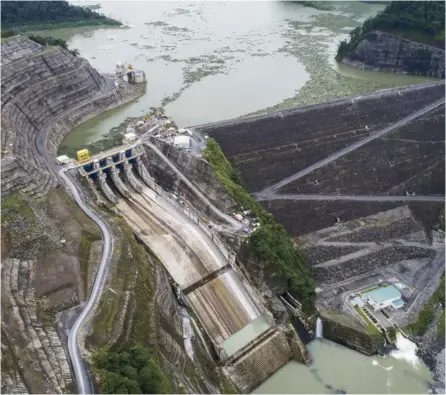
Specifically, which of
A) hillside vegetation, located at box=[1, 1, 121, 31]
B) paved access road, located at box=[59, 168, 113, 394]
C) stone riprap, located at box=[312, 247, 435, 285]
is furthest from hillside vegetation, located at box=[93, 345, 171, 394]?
hillside vegetation, located at box=[1, 1, 121, 31]

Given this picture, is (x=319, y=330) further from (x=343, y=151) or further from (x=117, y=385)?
(x=343, y=151)

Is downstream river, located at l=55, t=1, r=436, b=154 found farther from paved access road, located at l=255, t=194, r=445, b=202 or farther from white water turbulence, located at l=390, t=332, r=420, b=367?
white water turbulence, located at l=390, t=332, r=420, b=367

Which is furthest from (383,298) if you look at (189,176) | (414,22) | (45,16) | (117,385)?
(45,16)

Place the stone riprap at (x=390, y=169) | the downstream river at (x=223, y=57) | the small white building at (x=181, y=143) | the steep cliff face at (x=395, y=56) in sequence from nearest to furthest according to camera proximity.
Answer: the small white building at (x=181, y=143)
the stone riprap at (x=390, y=169)
the downstream river at (x=223, y=57)
the steep cliff face at (x=395, y=56)

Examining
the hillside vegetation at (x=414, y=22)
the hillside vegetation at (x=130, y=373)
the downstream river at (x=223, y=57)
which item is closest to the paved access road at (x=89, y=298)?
the hillside vegetation at (x=130, y=373)

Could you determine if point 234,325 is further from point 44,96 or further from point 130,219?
point 44,96

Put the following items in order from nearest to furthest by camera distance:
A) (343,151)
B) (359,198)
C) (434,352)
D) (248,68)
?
(434,352)
(359,198)
(343,151)
(248,68)

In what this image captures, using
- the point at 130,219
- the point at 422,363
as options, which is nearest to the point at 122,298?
the point at 130,219

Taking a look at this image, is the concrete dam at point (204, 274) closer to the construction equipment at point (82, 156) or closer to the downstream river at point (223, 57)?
the construction equipment at point (82, 156)
